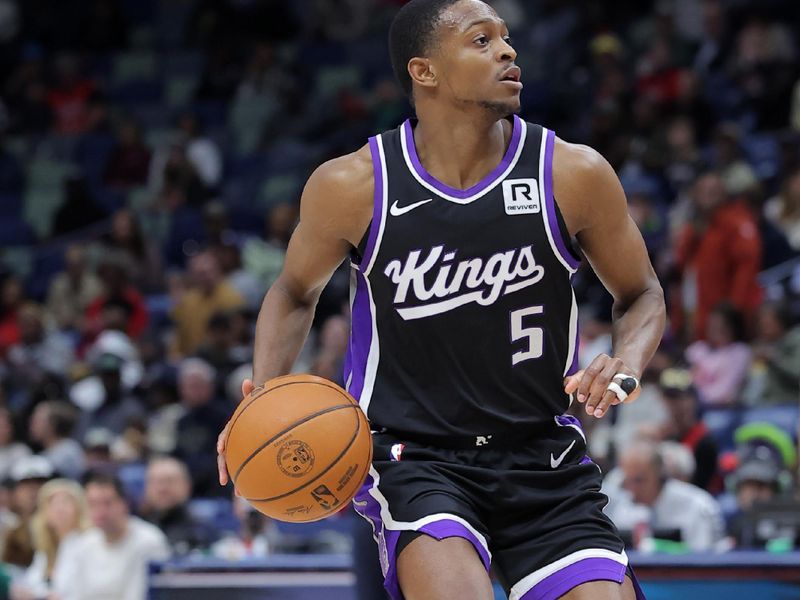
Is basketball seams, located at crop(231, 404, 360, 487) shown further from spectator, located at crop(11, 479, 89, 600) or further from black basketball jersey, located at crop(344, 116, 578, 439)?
spectator, located at crop(11, 479, 89, 600)

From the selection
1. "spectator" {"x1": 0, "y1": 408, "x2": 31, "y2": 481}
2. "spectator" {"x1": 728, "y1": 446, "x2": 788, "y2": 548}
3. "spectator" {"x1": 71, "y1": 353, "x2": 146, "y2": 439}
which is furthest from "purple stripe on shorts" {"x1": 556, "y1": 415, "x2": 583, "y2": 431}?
"spectator" {"x1": 0, "y1": 408, "x2": 31, "y2": 481}

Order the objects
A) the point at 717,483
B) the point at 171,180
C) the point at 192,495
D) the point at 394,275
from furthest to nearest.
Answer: the point at 171,180, the point at 192,495, the point at 717,483, the point at 394,275

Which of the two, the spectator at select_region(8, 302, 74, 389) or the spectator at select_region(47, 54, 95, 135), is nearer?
the spectator at select_region(8, 302, 74, 389)

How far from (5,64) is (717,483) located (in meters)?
12.1

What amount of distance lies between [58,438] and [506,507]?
25.6ft

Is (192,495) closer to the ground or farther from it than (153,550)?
closer to the ground

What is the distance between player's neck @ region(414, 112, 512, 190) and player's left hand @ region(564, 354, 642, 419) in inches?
26.5

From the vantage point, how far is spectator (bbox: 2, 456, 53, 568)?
9164mm

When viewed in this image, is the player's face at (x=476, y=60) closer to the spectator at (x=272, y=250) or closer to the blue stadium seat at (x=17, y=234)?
the spectator at (x=272, y=250)

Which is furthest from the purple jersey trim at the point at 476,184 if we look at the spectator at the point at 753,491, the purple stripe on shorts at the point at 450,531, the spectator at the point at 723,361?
the spectator at the point at 723,361

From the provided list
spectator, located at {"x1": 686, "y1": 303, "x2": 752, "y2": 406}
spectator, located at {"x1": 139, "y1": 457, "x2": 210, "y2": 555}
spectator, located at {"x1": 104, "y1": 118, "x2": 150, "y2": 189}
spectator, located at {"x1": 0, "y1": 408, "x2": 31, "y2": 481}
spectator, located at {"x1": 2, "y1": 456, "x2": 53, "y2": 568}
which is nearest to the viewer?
spectator, located at {"x1": 139, "y1": 457, "x2": 210, "y2": 555}

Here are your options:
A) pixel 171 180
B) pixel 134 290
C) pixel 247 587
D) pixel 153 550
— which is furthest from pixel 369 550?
pixel 171 180

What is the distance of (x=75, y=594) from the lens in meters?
8.15

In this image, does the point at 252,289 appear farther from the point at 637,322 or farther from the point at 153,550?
the point at 637,322
